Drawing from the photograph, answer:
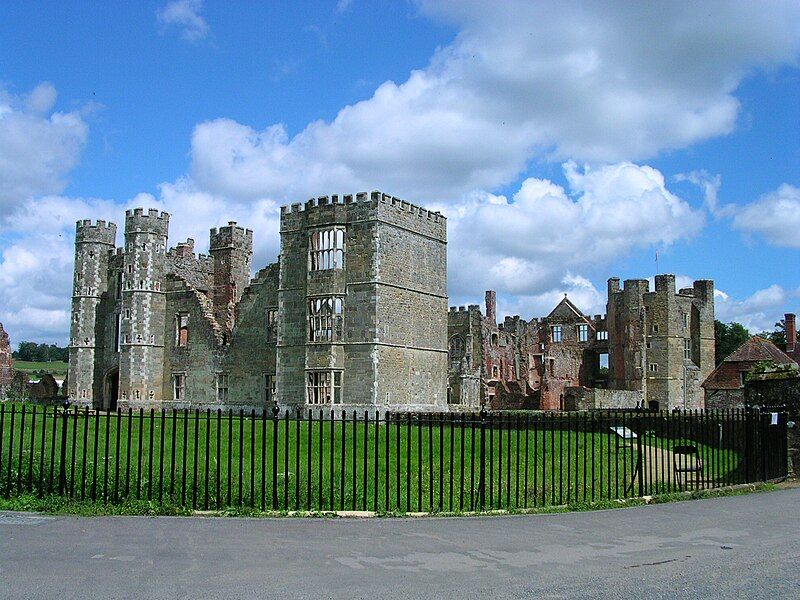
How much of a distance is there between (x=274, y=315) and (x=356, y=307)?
7.12 m

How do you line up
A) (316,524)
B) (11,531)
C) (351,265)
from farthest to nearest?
1. (351,265)
2. (316,524)
3. (11,531)

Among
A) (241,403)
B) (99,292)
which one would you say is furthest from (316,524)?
(99,292)

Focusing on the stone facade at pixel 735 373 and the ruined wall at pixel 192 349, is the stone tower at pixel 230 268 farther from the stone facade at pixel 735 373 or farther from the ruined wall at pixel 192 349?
the stone facade at pixel 735 373

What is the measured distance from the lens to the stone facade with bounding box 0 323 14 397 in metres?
66.4

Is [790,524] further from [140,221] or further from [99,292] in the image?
[99,292]

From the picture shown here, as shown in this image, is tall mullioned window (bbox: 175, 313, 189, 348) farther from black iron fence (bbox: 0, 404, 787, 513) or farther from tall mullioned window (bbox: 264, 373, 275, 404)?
black iron fence (bbox: 0, 404, 787, 513)

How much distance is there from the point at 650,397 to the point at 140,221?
41188mm

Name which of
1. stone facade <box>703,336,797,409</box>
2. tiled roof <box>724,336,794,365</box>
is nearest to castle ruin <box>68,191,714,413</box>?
stone facade <box>703,336,797,409</box>

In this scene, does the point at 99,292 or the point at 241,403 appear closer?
the point at 241,403

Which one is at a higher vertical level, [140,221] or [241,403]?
[140,221]

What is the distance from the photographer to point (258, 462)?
21.0m

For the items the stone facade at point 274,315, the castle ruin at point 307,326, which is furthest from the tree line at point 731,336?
the stone facade at point 274,315

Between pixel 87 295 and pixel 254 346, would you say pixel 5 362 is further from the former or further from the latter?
pixel 254 346

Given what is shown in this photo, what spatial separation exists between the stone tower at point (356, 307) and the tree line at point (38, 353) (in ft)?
427
